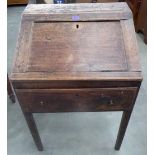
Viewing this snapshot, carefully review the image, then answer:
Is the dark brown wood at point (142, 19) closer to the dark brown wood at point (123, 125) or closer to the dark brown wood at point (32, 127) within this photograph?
the dark brown wood at point (123, 125)

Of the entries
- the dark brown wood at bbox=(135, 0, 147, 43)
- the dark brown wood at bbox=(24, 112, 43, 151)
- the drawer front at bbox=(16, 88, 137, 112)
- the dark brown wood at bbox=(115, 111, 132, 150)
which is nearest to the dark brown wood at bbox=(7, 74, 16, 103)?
the dark brown wood at bbox=(24, 112, 43, 151)

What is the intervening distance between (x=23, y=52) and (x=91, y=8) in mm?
470

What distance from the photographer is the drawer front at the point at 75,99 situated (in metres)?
1.00

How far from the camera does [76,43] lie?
1.07m

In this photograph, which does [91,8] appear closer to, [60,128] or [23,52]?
[23,52]

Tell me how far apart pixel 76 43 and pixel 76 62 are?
0.12 meters

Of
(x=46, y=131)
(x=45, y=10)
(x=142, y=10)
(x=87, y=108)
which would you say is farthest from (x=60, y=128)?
(x=142, y=10)

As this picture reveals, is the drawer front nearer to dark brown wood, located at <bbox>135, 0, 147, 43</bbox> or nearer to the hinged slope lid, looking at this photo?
the hinged slope lid

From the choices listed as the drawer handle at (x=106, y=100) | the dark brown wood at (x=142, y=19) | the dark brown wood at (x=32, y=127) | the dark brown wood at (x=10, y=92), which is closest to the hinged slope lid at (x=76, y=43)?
the drawer handle at (x=106, y=100)

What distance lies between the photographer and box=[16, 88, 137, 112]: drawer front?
100cm

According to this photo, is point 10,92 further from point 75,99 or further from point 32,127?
point 75,99

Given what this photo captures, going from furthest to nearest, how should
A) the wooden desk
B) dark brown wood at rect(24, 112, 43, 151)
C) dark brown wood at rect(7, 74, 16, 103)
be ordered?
1. dark brown wood at rect(7, 74, 16, 103)
2. dark brown wood at rect(24, 112, 43, 151)
3. the wooden desk
